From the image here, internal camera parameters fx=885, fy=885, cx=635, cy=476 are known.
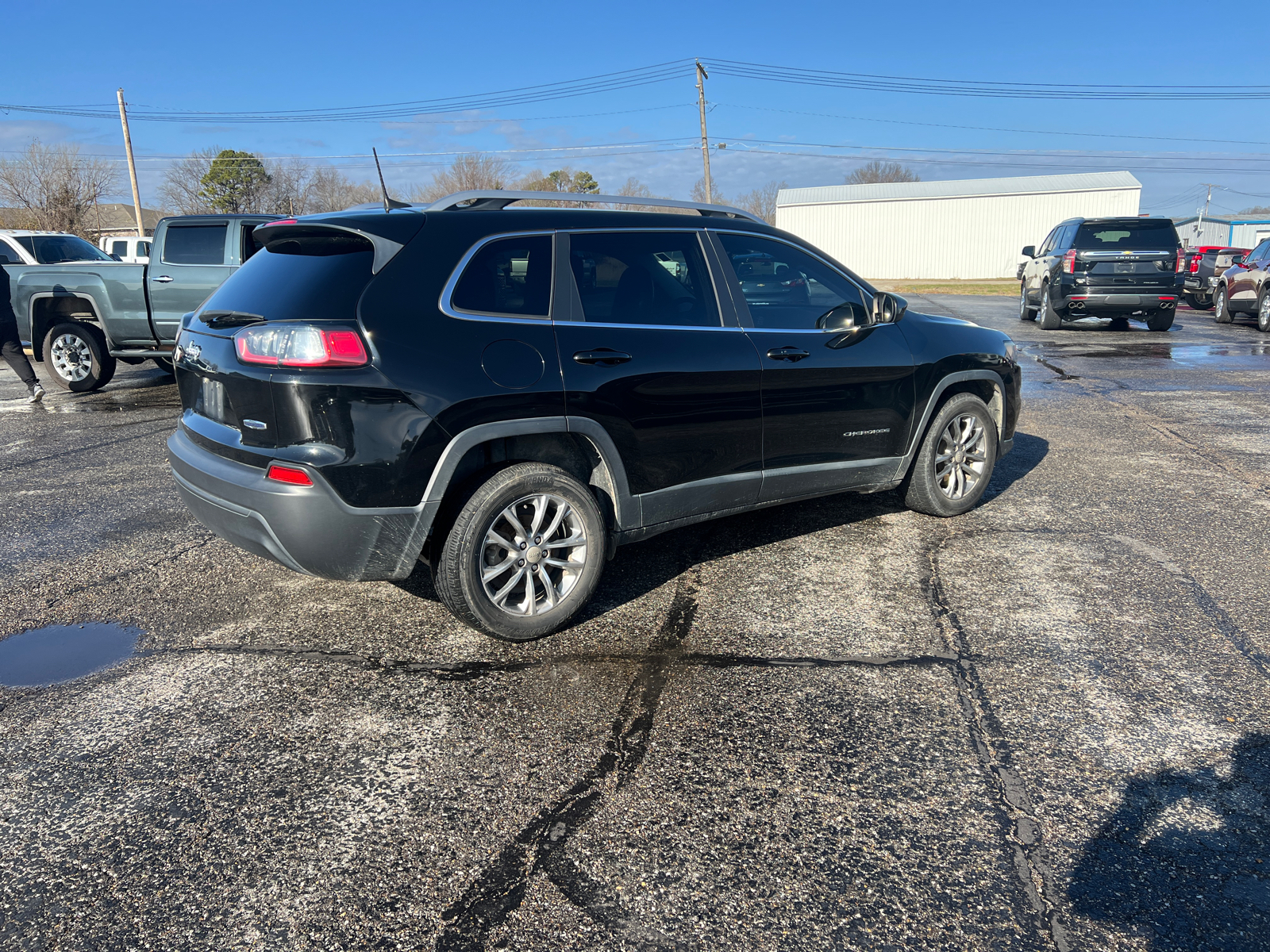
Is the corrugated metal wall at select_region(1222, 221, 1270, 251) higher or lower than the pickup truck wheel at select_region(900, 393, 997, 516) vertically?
higher

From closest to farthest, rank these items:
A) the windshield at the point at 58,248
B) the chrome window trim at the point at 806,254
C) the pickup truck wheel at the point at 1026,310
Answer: the chrome window trim at the point at 806,254, the windshield at the point at 58,248, the pickup truck wheel at the point at 1026,310

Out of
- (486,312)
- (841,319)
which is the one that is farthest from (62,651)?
(841,319)

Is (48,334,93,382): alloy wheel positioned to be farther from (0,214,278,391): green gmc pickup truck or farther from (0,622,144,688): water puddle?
(0,622,144,688): water puddle

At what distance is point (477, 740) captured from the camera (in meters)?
3.10

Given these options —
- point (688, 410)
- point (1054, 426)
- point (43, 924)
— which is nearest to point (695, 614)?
point (688, 410)

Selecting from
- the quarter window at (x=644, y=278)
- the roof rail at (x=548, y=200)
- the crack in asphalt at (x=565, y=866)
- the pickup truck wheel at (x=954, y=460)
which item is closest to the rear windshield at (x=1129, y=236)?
the pickup truck wheel at (x=954, y=460)

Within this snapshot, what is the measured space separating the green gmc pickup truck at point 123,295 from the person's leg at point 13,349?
0.79 meters

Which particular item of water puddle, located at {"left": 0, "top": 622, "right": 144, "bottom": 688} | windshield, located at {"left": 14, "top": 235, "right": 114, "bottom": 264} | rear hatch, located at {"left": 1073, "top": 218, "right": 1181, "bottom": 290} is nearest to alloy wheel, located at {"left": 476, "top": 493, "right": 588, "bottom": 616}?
water puddle, located at {"left": 0, "top": 622, "right": 144, "bottom": 688}

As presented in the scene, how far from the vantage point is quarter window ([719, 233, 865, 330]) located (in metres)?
4.53

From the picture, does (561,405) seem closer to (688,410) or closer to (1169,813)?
(688,410)


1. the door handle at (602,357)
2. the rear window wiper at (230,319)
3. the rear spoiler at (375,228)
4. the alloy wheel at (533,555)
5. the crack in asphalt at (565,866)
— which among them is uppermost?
the rear spoiler at (375,228)

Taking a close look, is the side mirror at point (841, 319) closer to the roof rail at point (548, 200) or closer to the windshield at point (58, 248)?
the roof rail at point (548, 200)

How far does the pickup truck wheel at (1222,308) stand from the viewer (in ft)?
60.5

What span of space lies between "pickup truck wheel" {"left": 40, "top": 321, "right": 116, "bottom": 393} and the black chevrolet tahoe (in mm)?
15459
